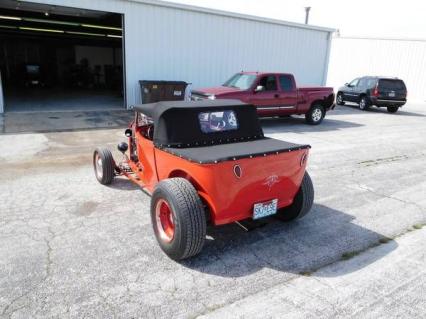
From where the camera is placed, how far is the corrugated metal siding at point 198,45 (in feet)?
45.5

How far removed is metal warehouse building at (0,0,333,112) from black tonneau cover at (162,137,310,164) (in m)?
10.8

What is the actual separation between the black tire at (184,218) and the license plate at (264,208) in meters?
0.64

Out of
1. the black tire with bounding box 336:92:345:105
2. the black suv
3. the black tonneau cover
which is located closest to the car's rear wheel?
the black suv

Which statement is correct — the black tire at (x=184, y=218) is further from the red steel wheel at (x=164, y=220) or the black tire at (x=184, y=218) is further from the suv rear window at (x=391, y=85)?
the suv rear window at (x=391, y=85)

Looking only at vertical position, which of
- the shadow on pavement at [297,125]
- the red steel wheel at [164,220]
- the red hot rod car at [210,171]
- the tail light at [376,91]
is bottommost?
the shadow on pavement at [297,125]

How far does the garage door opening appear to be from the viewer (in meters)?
15.9

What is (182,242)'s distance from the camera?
3619 millimetres

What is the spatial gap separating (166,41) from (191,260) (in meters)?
12.4

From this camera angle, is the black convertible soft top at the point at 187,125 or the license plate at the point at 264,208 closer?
the license plate at the point at 264,208

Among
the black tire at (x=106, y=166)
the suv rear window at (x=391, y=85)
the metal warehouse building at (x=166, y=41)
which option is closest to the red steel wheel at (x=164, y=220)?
the black tire at (x=106, y=166)

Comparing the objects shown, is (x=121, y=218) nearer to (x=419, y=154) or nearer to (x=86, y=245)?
(x=86, y=245)

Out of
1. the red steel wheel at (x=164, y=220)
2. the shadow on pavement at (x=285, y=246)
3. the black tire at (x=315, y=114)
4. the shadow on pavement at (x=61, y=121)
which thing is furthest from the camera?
the black tire at (x=315, y=114)

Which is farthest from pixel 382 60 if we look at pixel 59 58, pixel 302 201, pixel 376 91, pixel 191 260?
pixel 191 260

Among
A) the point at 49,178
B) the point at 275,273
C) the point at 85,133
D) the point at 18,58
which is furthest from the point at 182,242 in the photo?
the point at 18,58
